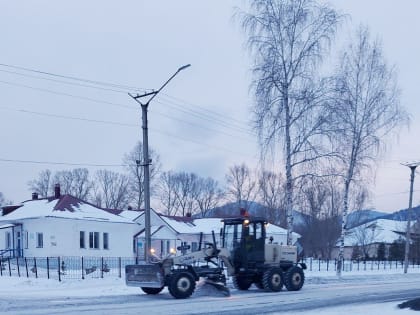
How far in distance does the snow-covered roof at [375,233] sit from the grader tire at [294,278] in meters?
68.7

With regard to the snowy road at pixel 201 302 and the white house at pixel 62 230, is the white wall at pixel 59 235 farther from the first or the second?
the snowy road at pixel 201 302

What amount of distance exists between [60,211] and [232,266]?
2291 centimetres

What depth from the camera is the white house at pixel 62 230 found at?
4284cm

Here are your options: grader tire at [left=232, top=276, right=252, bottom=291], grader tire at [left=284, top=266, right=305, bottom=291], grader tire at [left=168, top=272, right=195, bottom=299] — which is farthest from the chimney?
grader tire at [left=168, top=272, right=195, bottom=299]

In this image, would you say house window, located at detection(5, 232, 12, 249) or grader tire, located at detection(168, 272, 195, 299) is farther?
house window, located at detection(5, 232, 12, 249)

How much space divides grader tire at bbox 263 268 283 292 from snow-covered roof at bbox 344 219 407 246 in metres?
69.7

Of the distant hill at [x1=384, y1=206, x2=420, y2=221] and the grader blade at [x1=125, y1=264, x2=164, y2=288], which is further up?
the grader blade at [x1=125, y1=264, x2=164, y2=288]

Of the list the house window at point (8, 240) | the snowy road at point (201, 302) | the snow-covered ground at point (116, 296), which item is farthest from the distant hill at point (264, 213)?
the snowy road at point (201, 302)

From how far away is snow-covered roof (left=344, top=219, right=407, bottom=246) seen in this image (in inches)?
3770

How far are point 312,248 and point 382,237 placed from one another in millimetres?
22155

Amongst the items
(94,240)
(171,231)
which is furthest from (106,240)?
(171,231)

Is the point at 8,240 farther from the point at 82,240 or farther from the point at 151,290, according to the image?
the point at 151,290

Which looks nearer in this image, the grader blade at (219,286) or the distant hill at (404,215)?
the grader blade at (219,286)

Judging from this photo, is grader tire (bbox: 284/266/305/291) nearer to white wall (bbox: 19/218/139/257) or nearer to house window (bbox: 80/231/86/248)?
white wall (bbox: 19/218/139/257)
